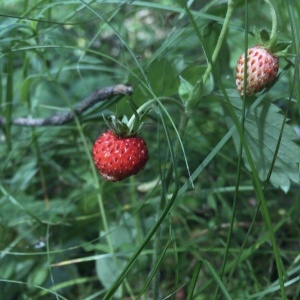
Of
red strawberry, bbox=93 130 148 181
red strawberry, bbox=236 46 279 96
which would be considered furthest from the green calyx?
red strawberry, bbox=236 46 279 96

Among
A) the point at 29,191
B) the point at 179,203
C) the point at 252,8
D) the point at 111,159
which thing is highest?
the point at 111,159

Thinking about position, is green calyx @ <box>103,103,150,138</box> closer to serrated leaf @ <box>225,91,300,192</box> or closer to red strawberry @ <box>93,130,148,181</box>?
red strawberry @ <box>93,130,148,181</box>

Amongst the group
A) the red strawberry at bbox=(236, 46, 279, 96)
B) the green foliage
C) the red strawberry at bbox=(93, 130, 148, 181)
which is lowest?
the green foliage

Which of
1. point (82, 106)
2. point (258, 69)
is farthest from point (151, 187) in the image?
point (258, 69)

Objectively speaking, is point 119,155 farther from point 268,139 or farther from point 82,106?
point 82,106

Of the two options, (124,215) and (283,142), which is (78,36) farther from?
(283,142)

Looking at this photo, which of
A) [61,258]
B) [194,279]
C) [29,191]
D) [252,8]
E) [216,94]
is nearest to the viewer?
[194,279]

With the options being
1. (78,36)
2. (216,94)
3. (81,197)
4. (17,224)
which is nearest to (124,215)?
(81,197)
